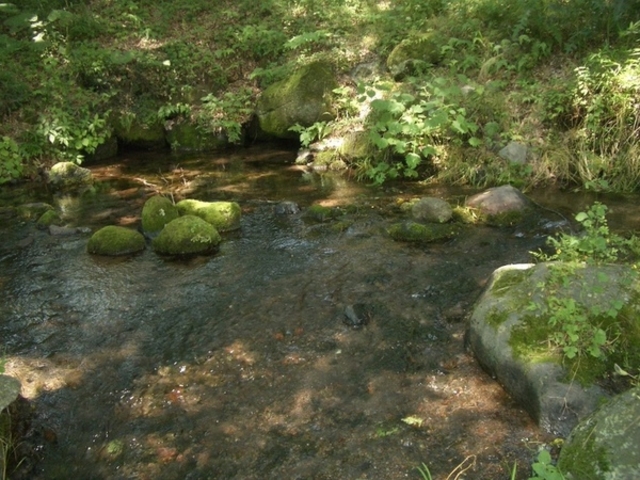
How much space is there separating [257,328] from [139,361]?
111cm

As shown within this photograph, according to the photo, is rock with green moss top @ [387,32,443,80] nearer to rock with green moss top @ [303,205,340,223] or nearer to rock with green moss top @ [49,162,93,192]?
rock with green moss top @ [303,205,340,223]

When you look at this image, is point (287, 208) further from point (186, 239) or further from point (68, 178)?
point (68, 178)

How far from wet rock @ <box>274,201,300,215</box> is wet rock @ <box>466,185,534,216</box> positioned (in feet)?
8.50

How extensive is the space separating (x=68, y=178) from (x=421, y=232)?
23.8 ft

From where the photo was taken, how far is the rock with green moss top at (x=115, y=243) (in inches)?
275

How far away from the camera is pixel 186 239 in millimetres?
6863

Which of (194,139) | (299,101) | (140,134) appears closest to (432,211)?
(299,101)

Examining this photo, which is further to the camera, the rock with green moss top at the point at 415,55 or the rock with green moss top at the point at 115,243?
the rock with green moss top at the point at 415,55

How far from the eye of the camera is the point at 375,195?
872 cm

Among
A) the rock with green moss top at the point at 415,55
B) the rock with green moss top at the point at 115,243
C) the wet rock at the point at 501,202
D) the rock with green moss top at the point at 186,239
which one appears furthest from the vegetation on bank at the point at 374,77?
the rock with green moss top at the point at 115,243

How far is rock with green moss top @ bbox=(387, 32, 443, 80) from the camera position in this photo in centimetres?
1121

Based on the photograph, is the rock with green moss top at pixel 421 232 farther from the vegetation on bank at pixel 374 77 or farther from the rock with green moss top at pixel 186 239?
the rock with green moss top at pixel 186 239

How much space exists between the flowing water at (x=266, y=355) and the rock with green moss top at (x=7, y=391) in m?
0.44

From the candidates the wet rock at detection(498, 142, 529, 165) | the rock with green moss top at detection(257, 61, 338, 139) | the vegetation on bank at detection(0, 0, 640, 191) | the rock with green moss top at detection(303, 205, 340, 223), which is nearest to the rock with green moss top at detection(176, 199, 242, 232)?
the rock with green moss top at detection(303, 205, 340, 223)
